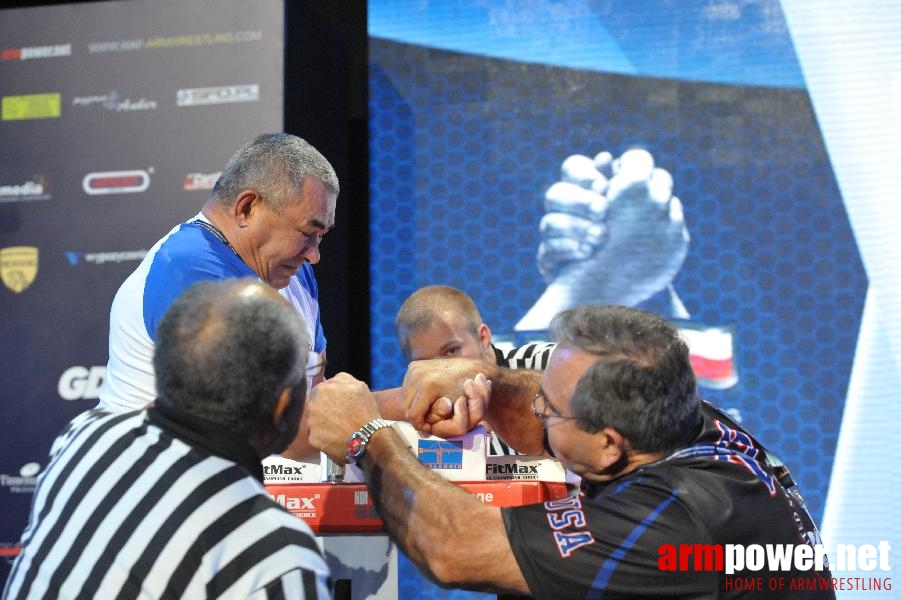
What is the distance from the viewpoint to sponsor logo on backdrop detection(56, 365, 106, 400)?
3.43 metres

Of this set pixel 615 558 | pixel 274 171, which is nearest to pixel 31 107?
pixel 274 171

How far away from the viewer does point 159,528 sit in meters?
1.13

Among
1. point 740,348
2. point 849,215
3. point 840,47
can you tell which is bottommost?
point 740,348

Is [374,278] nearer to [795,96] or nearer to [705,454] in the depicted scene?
[795,96]

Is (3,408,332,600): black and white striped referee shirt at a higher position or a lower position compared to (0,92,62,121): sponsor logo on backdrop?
lower

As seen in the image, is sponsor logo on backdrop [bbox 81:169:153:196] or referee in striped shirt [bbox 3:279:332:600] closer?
referee in striped shirt [bbox 3:279:332:600]

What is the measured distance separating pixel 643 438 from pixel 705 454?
0.10 m

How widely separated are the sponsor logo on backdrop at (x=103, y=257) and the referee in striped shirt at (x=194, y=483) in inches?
90.2

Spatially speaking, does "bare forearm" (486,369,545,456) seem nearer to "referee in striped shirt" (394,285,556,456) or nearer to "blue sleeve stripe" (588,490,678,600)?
"blue sleeve stripe" (588,490,678,600)

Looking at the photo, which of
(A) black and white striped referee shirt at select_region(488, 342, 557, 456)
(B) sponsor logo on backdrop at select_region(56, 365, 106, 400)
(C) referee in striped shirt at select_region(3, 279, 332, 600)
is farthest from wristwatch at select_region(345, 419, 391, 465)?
(B) sponsor logo on backdrop at select_region(56, 365, 106, 400)

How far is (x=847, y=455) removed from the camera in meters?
3.76

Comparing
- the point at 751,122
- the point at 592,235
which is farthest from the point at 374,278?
the point at 751,122

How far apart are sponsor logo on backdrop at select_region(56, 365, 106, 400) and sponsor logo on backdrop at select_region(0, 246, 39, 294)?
384mm

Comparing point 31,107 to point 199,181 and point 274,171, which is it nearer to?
point 199,181
